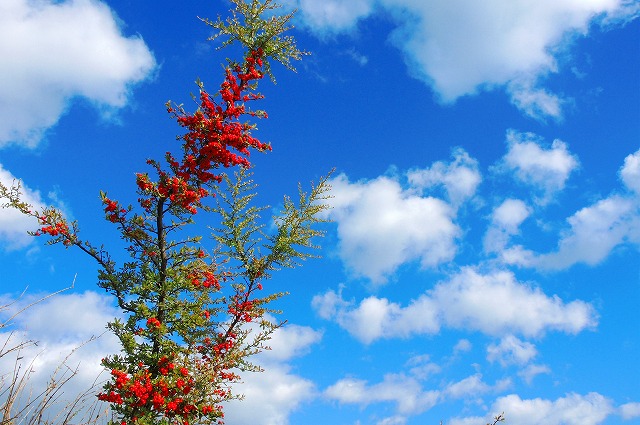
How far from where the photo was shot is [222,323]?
17.2 metres

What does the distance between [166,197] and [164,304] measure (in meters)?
2.98

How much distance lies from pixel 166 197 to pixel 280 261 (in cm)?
527

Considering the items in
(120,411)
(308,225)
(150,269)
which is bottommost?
(120,411)

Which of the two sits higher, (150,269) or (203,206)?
(203,206)

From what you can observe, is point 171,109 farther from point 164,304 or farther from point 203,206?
point 164,304

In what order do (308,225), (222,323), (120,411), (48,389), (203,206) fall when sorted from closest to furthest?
(48,389)
(120,411)
(203,206)
(222,323)
(308,225)

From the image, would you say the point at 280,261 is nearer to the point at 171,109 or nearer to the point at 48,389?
the point at 171,109

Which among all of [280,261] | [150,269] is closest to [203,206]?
[150,269]

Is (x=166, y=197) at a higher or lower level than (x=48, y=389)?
higher

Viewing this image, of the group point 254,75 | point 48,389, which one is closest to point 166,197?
point 254,75

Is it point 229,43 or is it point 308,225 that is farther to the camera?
point 308,225

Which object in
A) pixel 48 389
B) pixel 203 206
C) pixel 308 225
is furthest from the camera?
pixel 308 225

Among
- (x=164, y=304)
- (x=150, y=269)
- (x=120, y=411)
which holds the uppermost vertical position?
(x=150, y=269)

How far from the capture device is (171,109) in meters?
13.9
